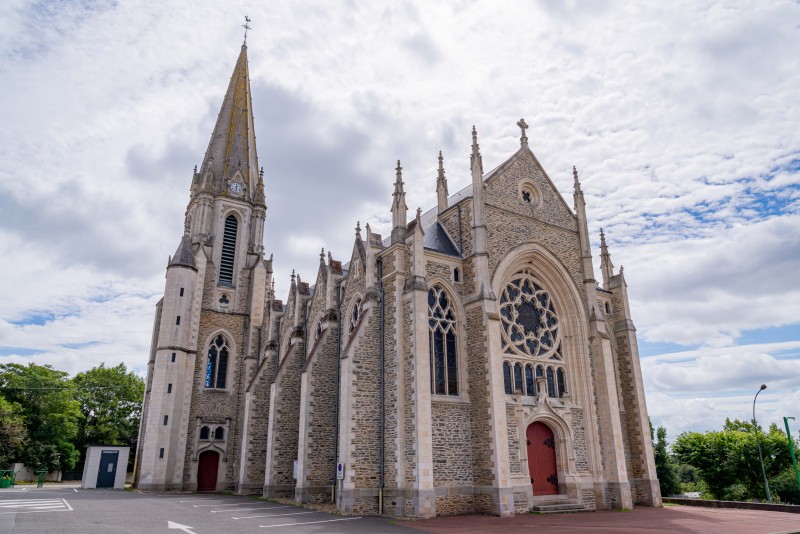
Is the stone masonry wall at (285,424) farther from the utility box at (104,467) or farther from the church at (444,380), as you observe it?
the utility box at (104,467)

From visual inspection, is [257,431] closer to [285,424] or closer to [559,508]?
[285,424]

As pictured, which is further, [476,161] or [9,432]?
[9,432]

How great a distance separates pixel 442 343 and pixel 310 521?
769 centimetres

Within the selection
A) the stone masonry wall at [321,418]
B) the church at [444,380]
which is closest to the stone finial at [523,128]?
→ the church at [444,380]

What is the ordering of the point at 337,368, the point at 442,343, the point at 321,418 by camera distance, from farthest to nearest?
1. the point at 337,368
2. the point at 321,418
3. the point at 442,343

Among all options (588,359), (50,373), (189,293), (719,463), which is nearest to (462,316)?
(588,359)

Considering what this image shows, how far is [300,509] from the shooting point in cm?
1989

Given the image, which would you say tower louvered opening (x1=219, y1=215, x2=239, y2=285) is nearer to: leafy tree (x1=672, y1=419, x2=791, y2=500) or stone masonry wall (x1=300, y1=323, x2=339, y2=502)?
stone masonry wall (x1=300, y1=323, x2=339, y2=502)

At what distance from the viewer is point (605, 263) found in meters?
27.4

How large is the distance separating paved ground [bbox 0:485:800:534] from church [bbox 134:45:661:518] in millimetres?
1604

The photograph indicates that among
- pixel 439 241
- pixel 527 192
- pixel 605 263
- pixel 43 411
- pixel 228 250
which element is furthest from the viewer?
pixel 43 411

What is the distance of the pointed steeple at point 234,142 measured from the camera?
127 feet

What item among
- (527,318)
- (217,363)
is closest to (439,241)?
(527,318)

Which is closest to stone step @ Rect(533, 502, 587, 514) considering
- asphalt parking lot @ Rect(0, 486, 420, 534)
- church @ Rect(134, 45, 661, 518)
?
church @ Rect(134, 45, 661, 518)
